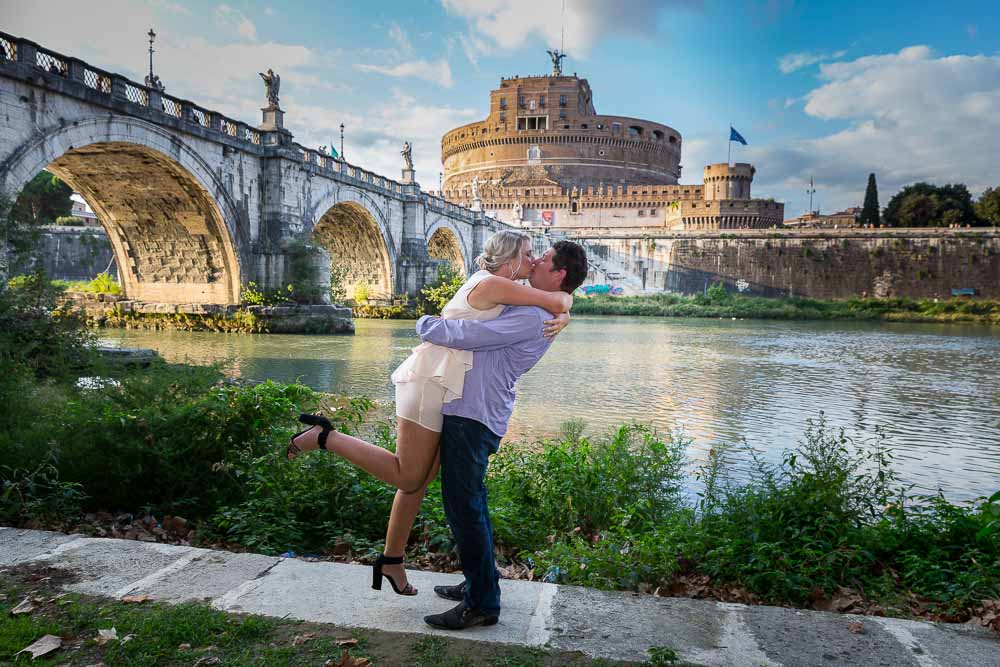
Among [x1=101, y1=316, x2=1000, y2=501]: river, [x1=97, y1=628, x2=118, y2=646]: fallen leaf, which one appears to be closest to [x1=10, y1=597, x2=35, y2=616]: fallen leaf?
[x1=97, y1=628, x2=118, y2=646]: fallen leaf

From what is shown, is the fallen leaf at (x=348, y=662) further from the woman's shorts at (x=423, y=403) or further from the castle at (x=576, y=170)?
the castle at (x=576, y=170)

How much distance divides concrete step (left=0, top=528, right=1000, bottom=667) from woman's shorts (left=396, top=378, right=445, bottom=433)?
0.75m

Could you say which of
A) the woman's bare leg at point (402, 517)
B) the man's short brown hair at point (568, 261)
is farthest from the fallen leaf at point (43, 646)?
the man's short brown hair at point (568, 261)

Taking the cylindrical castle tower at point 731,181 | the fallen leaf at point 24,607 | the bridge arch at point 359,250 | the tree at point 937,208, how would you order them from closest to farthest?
the fallen leaf at point 24,607 → the bridge arch at point 359,250 → the tree at point 937,208 → the cylindrical castle tower at point 731,181

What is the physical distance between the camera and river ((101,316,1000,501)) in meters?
7.80

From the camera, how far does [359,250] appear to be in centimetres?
3306

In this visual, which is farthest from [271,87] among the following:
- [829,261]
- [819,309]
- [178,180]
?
[829,261]

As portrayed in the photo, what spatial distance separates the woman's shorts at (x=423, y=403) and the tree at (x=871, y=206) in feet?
233

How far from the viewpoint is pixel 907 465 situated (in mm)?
6812

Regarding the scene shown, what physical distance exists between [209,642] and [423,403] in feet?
3.66

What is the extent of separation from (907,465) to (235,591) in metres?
6.53

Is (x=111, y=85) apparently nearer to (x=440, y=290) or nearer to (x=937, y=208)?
(x=440, y=290)

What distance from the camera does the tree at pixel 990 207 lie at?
55938 millimetres

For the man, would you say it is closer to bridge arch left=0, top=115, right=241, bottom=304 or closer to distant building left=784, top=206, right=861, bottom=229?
bridge arch left=0, top=115, right=241, bottom=304
